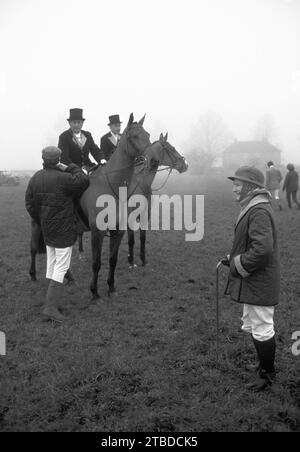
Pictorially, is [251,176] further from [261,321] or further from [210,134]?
[210,134]

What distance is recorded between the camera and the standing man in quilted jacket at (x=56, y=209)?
20.0 feet

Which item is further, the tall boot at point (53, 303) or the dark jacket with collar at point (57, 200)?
the tall boot at point (53, 303)

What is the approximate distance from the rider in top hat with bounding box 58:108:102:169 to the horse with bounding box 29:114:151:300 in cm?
96

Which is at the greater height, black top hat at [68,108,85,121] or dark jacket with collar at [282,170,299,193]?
black top hat at [68,108,85,121]

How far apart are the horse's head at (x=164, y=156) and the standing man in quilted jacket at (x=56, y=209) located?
8.20 ft

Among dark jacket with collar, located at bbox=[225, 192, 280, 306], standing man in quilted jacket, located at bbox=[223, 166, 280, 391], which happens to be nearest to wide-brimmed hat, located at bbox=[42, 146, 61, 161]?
standing man in quilted jacket, located at bbox=[223, 166, 280, 391]

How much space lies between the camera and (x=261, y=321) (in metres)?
4.10

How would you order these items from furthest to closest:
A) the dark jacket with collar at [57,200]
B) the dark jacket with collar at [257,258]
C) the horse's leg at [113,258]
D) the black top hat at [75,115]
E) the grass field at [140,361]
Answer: the black top hat at [75,115], the horse's leg at [113,258], the dark jacket with collar at [57,200], the dark jacket with collar at [257,258], the grass field at [140,361]

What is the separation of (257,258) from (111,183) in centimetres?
400

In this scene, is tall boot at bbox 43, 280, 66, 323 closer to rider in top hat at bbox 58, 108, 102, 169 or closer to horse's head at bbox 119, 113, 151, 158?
horse's head at bbox 119, 113, 151, 158

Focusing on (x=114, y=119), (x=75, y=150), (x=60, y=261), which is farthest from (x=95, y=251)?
(x=114, y=119)

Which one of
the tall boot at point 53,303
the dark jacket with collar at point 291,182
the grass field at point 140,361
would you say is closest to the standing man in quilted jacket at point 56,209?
the tall boot at point 53,303

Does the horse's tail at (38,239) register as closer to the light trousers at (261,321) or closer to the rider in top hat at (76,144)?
the rider in top hat at (76,144)

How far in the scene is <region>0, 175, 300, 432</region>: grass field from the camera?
3709 mm
